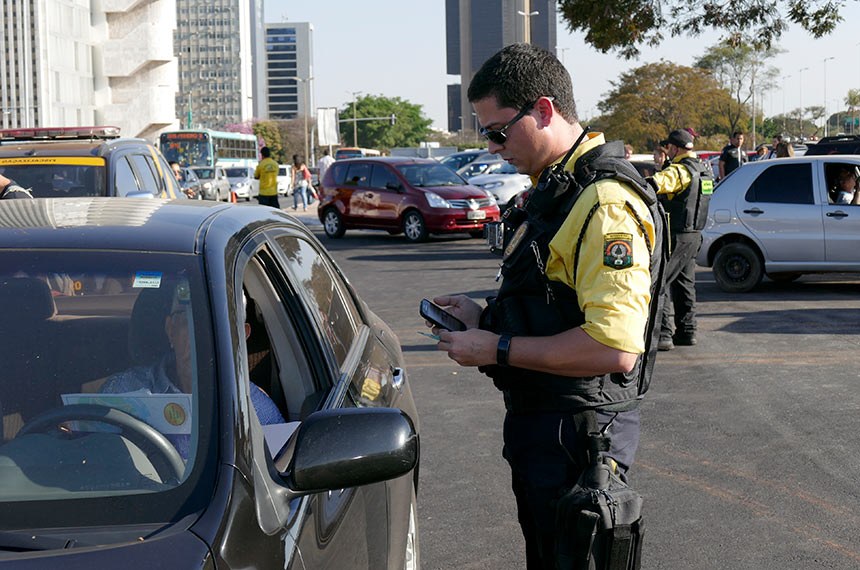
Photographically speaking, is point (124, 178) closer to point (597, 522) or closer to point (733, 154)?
point (597, 522)

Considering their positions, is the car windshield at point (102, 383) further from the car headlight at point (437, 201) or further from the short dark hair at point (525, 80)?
the car headlight at point (437, 201)

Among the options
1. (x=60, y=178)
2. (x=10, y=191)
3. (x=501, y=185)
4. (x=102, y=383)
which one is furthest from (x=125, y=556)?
(x=501, y=185)

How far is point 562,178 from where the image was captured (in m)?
2.95

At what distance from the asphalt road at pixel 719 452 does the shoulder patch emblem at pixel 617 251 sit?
7.74ft

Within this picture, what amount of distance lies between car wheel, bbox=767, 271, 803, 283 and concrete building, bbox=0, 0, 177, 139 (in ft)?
198

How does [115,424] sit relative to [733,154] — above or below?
below

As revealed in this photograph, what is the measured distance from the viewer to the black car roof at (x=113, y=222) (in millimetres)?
2871

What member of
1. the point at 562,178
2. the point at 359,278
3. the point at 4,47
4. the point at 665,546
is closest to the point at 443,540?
the point at 665,546

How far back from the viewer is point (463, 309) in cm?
326

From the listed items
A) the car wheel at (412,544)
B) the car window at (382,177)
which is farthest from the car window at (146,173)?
the car window at (382,177)

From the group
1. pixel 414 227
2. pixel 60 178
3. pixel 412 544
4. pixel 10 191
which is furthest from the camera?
pixel 414 227

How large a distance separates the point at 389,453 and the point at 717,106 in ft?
263

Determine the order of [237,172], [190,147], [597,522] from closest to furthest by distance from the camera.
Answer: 1. [597,522]
2. [190,147]
3. [237,172]

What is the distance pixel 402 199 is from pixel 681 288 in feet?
41.8
